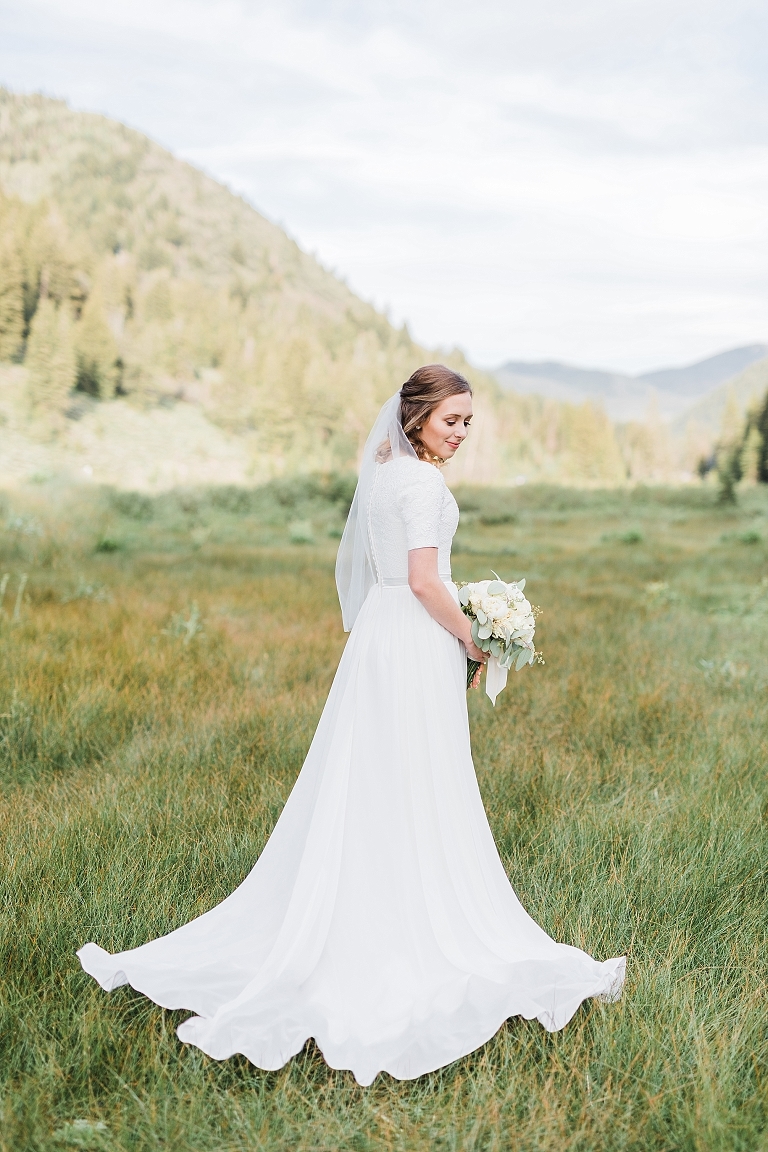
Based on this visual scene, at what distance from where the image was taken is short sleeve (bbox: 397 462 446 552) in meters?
3.14

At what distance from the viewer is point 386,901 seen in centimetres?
315

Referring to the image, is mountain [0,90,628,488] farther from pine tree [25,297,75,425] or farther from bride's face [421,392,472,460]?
bride's face [421,392,472,460]

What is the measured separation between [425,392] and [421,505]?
18.6 inches

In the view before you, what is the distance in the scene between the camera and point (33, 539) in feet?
51.3

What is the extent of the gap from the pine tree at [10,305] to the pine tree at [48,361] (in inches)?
24.5

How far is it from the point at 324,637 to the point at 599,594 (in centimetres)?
612

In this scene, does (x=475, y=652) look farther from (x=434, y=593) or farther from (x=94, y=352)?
(x=94, y=352)

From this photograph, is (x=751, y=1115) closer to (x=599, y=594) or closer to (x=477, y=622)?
(x=477, y=622)

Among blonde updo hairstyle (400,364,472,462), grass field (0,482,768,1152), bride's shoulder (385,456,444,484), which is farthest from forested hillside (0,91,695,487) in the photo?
bride's shoulder (385,456,444,484)

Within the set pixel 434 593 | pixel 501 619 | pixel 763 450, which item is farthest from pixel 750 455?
pixel 434 593

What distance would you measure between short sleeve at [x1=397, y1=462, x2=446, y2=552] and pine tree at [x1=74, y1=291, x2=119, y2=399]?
42.0 meters

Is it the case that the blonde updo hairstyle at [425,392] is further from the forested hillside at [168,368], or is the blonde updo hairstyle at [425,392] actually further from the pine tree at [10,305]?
the pine tree at [10,305]

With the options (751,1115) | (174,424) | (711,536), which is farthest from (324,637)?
(174,424)

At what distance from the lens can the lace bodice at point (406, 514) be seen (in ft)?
10.3
